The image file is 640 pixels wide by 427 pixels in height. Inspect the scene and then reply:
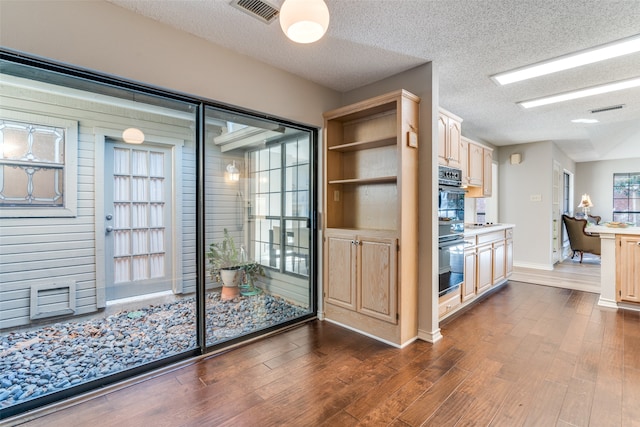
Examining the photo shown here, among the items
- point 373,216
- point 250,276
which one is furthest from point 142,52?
point 373,216

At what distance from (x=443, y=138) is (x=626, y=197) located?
8975 millimetres

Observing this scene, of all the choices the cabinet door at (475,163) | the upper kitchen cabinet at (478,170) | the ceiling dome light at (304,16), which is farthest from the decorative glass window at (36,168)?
the cabinet door at (475,163)

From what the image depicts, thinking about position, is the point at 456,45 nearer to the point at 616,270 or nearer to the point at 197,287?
the point at 197,287

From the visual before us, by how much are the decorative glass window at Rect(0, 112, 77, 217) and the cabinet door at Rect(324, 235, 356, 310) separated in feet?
7.54

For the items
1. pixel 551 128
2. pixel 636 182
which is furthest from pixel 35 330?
pixel 636 182

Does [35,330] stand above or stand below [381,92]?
below

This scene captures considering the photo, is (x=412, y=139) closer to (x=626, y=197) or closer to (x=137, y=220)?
(x=137, y=220)

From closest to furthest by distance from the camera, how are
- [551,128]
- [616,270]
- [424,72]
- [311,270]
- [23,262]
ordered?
[23,262]
[424,72]
[311,270]
[616,270]
[551,128]

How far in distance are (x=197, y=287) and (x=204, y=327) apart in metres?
0.34

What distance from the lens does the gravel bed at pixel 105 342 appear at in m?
2.13

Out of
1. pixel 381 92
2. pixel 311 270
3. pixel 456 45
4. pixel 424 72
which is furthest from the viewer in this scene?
pixel 311 270

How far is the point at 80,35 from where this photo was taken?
1890mm

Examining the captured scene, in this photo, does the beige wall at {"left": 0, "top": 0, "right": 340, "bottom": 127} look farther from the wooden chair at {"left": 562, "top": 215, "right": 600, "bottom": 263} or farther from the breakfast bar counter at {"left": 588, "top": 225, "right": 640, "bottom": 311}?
the wooden chair at {"left": 562, "top": 215, "right": 600, "bottom": 263}

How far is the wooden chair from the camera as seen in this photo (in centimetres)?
625
